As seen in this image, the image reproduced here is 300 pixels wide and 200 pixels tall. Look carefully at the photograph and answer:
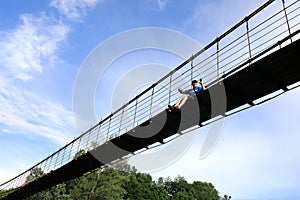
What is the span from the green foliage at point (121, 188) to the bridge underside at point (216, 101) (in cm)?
358

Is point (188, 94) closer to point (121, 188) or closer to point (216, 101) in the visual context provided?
point (216, 101)

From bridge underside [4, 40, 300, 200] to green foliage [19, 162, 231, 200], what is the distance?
358 cm

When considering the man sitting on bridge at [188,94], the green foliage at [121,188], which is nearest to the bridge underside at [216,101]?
the man sitting on bridge at [188,94]

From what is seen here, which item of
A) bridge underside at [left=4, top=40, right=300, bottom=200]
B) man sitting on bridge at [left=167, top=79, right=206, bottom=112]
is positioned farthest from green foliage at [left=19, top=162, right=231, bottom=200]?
man sitting on bridge at [left=167, top=79, right=206, bottom=112]

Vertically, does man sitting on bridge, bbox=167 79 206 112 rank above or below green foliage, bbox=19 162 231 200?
below

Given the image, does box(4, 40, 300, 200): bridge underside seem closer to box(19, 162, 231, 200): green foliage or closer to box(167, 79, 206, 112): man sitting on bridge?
box(167, 79, 206, 112): man sitting on bridge

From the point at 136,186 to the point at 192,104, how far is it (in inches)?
1986

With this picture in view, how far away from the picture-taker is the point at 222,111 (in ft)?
28.0

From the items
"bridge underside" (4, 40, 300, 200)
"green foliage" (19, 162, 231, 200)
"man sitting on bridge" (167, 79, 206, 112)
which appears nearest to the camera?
"bridge underside" (4, 40, 300, 200)

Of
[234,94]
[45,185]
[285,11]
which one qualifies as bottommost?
[45,185]

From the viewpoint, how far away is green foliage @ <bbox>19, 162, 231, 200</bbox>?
109 feet

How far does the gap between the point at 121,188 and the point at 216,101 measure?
28.6 metres

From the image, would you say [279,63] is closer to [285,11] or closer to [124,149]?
[285,11]

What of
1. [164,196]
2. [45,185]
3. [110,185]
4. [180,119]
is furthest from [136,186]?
[180,119]
